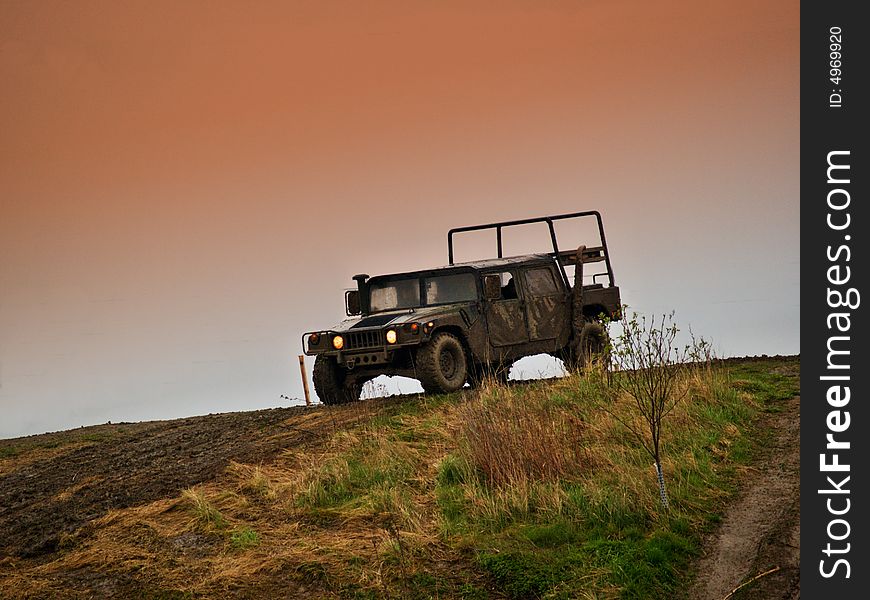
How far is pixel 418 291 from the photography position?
16156 mm

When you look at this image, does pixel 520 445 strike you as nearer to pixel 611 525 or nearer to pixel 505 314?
pixel 611 525

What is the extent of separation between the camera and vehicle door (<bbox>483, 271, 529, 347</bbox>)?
52.2ft

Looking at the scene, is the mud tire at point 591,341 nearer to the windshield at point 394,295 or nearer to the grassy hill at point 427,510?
the windshield at point 394,295

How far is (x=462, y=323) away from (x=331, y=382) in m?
2.21

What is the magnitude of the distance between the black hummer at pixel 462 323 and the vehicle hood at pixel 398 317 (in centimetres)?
2

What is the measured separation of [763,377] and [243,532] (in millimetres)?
9155

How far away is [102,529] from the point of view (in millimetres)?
10391

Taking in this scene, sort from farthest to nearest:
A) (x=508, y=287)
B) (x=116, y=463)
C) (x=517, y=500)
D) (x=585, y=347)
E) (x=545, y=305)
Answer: (x=585, y=347) < (x=545, y=305) < (x=508, y=287) < (x=116, y=463) < (x=517, y=500)

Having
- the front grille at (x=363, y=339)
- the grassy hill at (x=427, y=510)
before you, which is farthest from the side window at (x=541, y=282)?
the grassy hill at (x=427, y=510)

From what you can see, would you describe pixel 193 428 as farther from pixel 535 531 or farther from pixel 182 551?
pixel 535 531

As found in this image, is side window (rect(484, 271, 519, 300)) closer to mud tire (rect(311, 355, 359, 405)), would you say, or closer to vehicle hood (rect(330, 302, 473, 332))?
vehicle hood (rect(330, 302, 473, 332))

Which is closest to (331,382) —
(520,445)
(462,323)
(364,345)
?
(364,345)

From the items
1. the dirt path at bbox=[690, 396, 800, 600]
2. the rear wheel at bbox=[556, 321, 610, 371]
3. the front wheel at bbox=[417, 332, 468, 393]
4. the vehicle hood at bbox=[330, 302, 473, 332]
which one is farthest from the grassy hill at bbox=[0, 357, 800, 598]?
the rear wheel at bbox=[556, 321, 610, 371]
